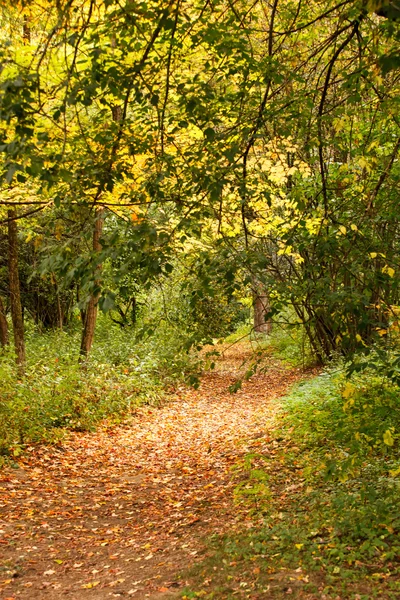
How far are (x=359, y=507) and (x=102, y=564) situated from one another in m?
2.41

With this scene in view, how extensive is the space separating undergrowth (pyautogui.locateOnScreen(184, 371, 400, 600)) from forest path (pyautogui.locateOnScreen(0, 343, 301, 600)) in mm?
363

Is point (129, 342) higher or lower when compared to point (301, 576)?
higher

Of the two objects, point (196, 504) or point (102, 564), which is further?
point (196, 504)

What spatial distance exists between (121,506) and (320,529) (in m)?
2.91

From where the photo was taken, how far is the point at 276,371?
16203mm

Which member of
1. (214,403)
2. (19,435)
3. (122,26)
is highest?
(122,26)

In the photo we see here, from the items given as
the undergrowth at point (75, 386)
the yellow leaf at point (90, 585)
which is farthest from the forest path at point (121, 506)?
the undergrowth at point (75, 386)

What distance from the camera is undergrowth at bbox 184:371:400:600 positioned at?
4.10 meters

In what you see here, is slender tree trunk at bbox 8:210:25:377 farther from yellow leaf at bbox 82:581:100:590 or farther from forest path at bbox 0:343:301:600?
yellow leaf at bbox 82:581:100:590

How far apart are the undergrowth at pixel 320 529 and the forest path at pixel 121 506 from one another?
0.36 meters

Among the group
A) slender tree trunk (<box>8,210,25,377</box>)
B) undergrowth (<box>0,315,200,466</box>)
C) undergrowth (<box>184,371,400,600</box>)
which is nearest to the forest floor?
undergrowth (<box>184,371,400,600</box>)

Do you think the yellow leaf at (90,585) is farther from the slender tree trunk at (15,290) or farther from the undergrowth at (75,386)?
the slender tree trunk at (15,290)

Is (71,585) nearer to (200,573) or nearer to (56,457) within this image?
(200,573)

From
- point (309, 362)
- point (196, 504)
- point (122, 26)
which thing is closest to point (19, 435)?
point (196, 504)
